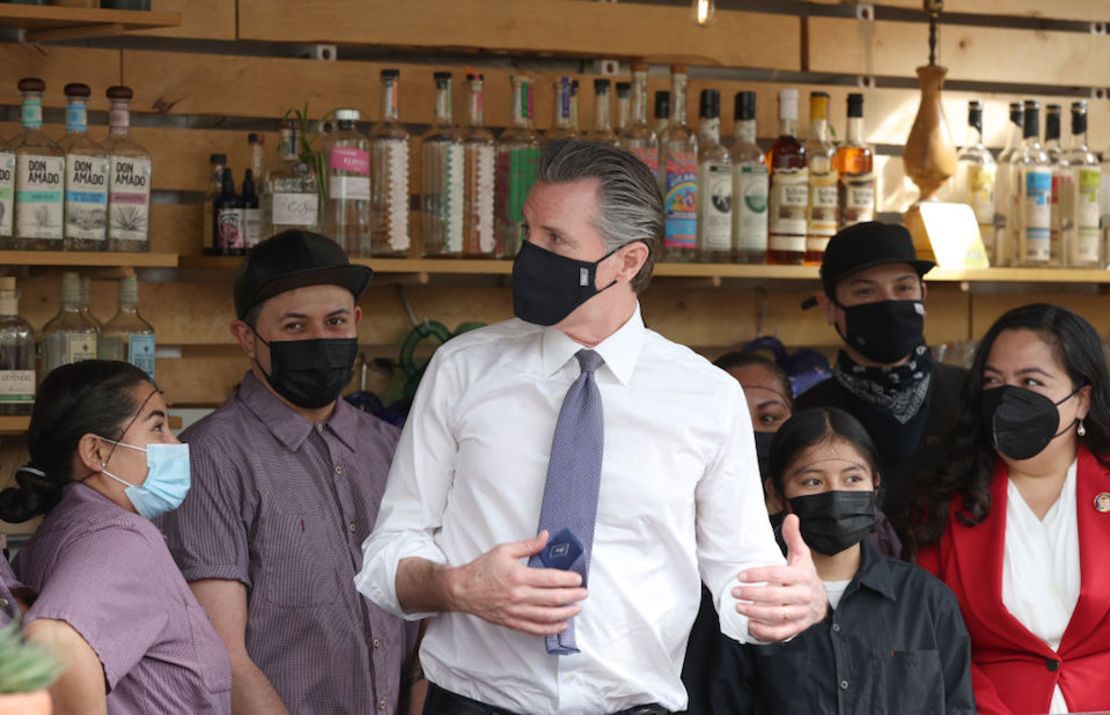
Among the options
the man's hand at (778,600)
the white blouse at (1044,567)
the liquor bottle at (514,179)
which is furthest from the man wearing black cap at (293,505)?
the white blouse at (1044,567)

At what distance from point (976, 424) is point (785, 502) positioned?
465 millimetres

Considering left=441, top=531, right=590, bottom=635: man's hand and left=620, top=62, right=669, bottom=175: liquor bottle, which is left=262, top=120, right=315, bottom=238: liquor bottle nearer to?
left=620, top=62, right=669, bottom=175: liquor bottle

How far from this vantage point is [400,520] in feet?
6.97

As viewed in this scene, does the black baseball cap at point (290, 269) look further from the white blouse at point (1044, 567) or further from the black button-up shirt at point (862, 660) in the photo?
the white blouse at point (1044, 567)

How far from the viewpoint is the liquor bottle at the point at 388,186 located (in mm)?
3514

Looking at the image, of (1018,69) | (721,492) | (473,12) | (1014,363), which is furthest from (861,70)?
(721,492)

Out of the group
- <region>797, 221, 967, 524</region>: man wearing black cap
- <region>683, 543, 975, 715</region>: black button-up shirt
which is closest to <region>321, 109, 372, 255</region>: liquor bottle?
<region>797, 221, 967, 524</region>: man wearing black cap

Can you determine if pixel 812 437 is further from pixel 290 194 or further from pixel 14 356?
pixel 14 356

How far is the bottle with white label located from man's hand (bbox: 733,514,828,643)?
1814 millimetres

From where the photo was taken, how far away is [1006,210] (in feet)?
13.5

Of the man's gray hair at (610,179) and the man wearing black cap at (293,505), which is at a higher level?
the man's gray hair at (610,179)

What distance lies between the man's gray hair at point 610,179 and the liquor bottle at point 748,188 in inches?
62.1

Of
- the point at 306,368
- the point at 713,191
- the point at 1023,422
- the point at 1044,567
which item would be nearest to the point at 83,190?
the point at 306,368

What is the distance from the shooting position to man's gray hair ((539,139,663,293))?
216cm
